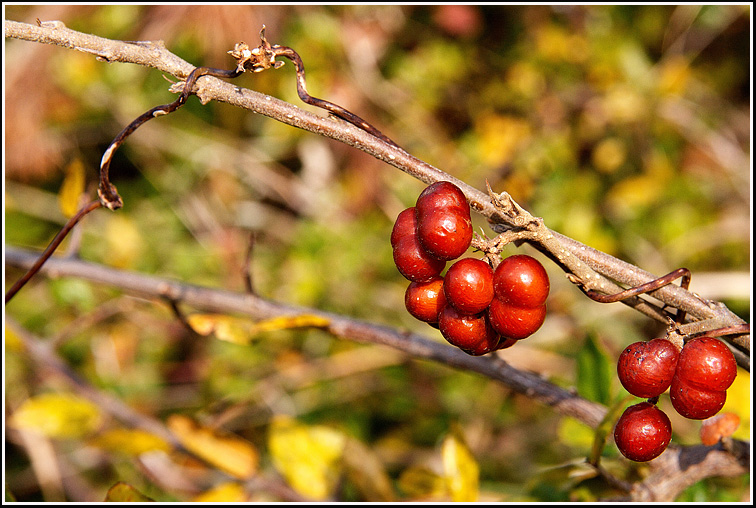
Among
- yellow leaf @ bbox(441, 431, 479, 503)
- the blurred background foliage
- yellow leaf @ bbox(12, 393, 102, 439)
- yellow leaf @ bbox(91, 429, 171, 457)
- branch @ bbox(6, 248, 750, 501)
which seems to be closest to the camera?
branch @ bbox(6, 248, 750, 501)

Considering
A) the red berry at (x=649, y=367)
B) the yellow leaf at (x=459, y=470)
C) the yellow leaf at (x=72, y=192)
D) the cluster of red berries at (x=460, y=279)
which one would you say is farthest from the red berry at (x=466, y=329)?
the yellow leaf at (x=72, y=192)

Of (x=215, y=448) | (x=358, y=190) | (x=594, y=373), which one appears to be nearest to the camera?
(x=594, y=373)

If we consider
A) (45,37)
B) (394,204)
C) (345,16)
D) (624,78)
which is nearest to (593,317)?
(394,204)

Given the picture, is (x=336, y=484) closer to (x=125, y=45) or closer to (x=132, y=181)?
(x=125, y=45)

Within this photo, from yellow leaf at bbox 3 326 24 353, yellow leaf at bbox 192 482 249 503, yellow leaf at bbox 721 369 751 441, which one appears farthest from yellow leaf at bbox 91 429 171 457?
yellow leaf at bbox 721 369 751 441

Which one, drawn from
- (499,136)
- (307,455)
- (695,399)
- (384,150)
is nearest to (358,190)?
(499,136)

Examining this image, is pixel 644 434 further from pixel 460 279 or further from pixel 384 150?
pixel 384 150

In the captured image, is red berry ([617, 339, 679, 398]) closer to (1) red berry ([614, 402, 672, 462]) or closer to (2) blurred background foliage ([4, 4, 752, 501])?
(1) red berry ([614, 402, 672, 462])
